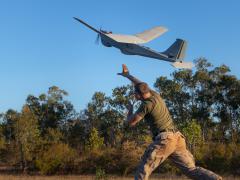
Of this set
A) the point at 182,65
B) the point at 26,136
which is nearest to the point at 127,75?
the point at 182,65

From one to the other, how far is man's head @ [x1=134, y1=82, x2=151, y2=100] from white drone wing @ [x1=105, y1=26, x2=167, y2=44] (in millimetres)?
10000

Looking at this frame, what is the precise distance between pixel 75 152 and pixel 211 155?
11746mm

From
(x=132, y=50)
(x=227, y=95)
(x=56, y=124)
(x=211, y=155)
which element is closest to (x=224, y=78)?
(x=227, y=95)

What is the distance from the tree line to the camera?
3900 centimetres

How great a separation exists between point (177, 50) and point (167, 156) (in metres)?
15.8

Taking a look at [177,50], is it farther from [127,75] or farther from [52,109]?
[52,109]

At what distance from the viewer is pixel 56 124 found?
224ft

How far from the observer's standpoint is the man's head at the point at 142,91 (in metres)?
7.85

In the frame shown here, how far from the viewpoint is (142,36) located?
65.2 feet

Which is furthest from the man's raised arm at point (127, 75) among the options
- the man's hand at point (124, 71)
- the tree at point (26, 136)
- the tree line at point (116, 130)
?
the tree at point (26, 136)

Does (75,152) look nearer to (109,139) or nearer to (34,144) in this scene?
(34,144)

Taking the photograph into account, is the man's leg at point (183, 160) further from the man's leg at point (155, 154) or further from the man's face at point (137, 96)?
the man's face at point (137, 96)

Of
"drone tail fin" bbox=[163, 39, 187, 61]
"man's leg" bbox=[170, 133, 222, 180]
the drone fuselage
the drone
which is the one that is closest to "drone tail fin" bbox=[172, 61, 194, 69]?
the drone

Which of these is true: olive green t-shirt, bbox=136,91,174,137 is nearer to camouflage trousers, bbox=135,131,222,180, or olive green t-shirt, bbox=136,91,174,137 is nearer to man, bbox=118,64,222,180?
man, bbox=118,64,222,180
